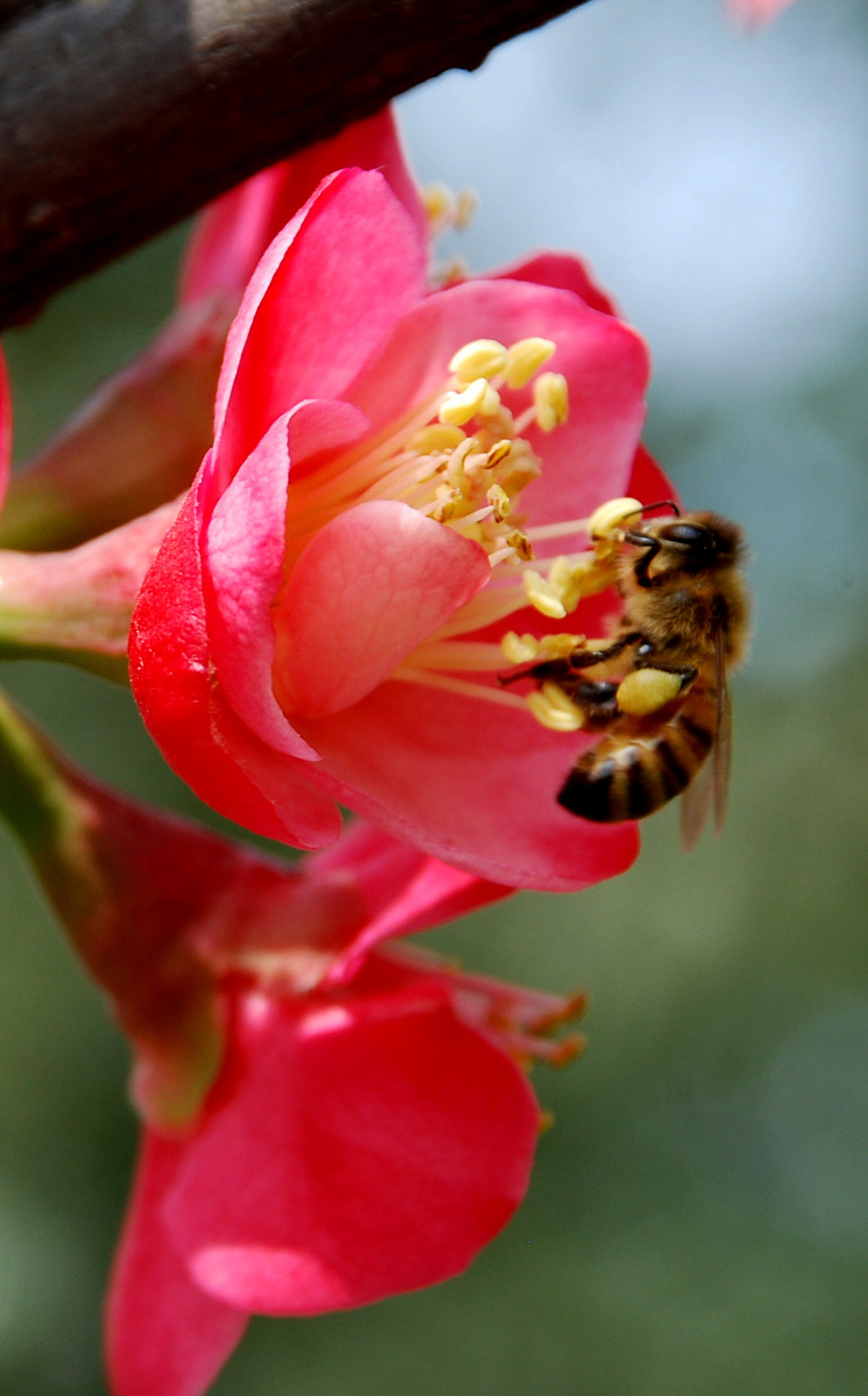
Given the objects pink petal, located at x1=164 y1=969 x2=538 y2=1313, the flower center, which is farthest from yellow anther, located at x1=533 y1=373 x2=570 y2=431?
pink petal, located at x1=164 y1=969 x2=538 y2=1313

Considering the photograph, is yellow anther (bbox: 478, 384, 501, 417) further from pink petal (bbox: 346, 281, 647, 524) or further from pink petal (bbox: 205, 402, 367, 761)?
pink petal (bbox: 205, 402, 367, 761)

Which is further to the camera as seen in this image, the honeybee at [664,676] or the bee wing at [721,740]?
the bee wing at [721,740]

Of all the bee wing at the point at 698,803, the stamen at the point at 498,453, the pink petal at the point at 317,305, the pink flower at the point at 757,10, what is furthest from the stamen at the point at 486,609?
the pink flower at the point at 757,10

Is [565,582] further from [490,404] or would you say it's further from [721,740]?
[721,740]

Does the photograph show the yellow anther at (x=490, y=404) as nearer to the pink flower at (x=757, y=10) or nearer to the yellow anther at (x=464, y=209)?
the yellow anther at (x=464, y=209)

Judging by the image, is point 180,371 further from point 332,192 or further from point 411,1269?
point 411,1269

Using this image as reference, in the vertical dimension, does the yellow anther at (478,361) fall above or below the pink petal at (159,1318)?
above
